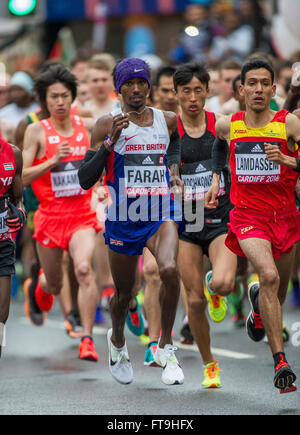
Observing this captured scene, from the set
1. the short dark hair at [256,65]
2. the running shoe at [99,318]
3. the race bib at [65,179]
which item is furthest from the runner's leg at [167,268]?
the running shoe at [99,318]

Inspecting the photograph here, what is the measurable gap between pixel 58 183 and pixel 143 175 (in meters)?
2.49

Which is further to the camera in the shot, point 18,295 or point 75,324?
point 18,295

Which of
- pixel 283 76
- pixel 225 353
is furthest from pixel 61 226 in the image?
pixel 283 76

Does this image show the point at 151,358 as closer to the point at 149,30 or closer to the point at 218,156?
the point at 218,156

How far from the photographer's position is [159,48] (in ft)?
81.0

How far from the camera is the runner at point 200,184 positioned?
29.8ft

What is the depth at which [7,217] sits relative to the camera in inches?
319

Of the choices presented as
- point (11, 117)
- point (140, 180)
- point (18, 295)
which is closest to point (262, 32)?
point (11, 117)

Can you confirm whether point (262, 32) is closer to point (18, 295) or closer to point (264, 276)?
point (18, 295)

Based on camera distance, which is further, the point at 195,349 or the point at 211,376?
the point at 195,349

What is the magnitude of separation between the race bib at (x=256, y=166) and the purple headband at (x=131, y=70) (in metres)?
0.93

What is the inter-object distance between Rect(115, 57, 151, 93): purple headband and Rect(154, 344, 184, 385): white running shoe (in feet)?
6.47

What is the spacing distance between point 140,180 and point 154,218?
302 millimetres

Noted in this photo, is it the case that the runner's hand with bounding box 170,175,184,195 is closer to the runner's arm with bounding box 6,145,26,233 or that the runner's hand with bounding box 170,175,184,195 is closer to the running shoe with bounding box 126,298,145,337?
the runner's arm with bounding box 6,145,26,233
